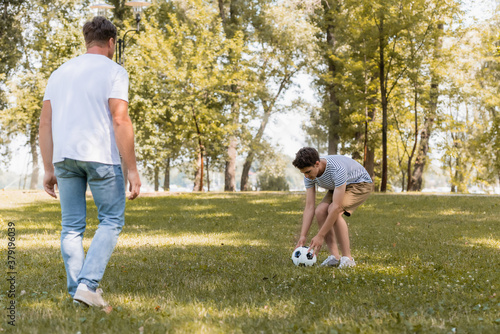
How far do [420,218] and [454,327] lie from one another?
10.2 meters

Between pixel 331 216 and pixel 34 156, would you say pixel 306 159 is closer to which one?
pixel 331 216

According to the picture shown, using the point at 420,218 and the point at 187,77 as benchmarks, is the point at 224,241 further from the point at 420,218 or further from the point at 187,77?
the point at 187,77

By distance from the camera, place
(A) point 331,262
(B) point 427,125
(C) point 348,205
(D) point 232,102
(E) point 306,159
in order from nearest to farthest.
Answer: (E) point 306,159, (C) point 348,205, (A) point 331,262, (D) point 232,102, (B) point 427,125

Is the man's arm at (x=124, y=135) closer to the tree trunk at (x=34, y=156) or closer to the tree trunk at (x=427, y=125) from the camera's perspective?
the tree trunk at (x=427, y=125)

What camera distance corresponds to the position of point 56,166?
13.8 feet

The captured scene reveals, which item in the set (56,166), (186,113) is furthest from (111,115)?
(186,113)

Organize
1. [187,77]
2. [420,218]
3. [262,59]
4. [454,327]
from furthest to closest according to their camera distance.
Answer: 1. [262,59]
2. [187,77]
3. [420,218]
4. [454,327]

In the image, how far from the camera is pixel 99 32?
427cm

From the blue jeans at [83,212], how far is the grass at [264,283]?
0.34 meters

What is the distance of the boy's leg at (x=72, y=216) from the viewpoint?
4211 mm

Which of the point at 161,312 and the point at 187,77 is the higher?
the point at 187,77

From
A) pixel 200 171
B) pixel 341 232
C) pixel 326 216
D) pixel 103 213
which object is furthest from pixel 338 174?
pixel 200 171

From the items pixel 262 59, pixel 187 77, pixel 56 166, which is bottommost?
pixel 56 166

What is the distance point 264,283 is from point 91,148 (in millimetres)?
2396
